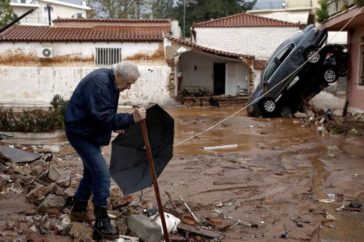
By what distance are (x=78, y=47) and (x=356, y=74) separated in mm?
14088

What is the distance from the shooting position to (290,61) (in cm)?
1655

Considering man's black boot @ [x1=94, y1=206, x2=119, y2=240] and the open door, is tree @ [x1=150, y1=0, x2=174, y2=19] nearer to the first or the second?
the open door

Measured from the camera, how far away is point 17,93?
2558 centimetres

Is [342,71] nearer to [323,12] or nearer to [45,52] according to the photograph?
[323,12]

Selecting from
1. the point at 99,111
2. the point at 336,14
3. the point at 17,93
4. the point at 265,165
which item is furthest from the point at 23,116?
the point at 17,93

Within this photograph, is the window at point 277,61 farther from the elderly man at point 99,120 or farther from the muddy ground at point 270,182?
the elderly man at point 99,120

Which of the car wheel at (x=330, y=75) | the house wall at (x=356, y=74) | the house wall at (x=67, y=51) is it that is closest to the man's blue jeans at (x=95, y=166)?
the car wheel at (x=330, y=75)

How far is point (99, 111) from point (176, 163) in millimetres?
5337

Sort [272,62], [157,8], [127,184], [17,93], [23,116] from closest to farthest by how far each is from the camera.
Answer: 1. [127,184]
2. [23,116]
3. [272,62]
4. [17,93]
5. [157,8]

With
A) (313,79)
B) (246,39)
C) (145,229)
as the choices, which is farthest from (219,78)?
(145,229)

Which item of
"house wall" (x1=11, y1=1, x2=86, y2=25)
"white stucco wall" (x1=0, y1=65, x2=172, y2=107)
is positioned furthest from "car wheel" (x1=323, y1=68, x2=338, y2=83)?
"house wall" (x1=11, y1=1, x2=86, y2=25)

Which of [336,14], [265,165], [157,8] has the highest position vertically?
[157,8]

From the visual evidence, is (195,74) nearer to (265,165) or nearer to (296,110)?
(296,110)

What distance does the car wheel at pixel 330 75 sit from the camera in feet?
54.0
